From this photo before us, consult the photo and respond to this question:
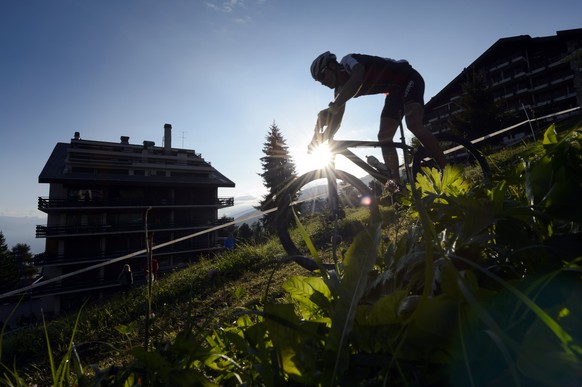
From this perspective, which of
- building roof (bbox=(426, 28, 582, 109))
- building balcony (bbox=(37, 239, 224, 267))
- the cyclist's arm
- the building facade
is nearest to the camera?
the cyclist's arm

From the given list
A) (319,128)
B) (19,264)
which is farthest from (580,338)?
(19,264)

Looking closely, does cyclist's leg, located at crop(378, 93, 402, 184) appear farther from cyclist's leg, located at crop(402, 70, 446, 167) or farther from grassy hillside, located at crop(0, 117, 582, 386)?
grassy hillside, located at crop(0, 117, 582, 386)

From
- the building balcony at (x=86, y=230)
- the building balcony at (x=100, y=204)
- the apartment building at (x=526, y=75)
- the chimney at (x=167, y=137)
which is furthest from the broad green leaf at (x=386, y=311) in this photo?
the chimney at (x=167, y=137)

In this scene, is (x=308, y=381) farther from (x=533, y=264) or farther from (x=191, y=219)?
(x=191, y=219)

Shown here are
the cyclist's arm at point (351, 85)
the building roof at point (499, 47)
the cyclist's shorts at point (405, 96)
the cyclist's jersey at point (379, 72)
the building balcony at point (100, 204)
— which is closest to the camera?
the cyclist's arm at point (351, 85)

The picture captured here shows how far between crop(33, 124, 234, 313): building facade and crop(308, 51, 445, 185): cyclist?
74.2ft

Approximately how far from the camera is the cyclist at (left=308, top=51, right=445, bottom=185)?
3273mm

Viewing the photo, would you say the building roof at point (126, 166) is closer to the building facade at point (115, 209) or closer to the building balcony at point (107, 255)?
the building facade at point (115, 209)

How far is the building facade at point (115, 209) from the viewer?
2753 cm

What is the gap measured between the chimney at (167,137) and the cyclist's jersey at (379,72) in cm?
3865

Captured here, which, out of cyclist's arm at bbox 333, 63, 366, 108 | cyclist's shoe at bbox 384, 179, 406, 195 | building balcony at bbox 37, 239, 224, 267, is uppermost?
cyclist's arm at bbox 333, 63, 366, 108

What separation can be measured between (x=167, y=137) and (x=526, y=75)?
42621 mm

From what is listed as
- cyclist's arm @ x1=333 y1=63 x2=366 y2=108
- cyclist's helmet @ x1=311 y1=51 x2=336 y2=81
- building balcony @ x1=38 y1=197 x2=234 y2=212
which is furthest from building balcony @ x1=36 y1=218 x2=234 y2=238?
cyclist's arm @ x1=333 y1=63 x2=366 y2=108

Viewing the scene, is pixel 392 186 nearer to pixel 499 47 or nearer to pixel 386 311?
pixel 386 311
